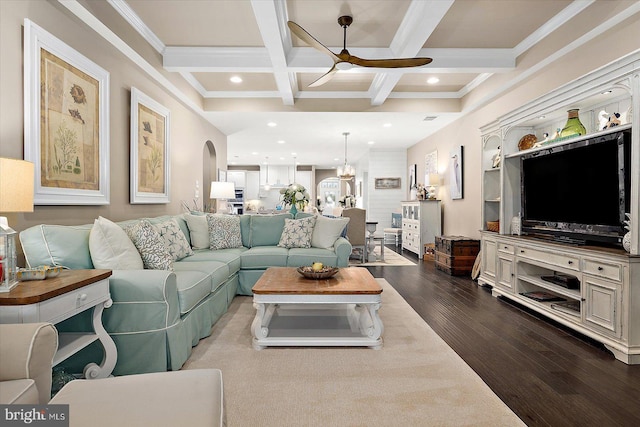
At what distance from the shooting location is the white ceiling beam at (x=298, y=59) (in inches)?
158

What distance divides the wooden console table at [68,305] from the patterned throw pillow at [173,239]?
1.34 m

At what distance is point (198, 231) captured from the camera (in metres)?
4.27

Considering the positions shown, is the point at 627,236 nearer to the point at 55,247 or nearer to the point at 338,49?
the point at 338,49

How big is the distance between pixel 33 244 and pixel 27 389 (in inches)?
52.0

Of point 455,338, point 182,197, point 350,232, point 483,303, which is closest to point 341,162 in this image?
point 350,232

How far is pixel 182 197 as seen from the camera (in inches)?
201

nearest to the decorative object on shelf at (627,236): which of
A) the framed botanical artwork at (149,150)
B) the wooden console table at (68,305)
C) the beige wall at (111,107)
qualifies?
the wooden console table at (68,305)

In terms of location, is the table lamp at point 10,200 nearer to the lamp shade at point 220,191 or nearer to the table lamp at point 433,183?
the lamp shade at point 220,191

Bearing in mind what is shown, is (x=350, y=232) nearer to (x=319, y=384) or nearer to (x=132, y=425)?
(x=319, y=384)


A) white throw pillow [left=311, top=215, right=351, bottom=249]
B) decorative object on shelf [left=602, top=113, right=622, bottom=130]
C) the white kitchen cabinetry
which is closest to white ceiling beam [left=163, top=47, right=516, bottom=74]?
decorative object on shelf [left=602, top=113, right=622, bottom=130]

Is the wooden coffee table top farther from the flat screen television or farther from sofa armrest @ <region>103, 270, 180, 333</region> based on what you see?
the flat screen television

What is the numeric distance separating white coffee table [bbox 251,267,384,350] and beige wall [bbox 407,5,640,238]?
2.81 m

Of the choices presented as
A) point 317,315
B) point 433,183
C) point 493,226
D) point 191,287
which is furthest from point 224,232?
point 433,183

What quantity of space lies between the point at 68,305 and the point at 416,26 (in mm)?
3441
